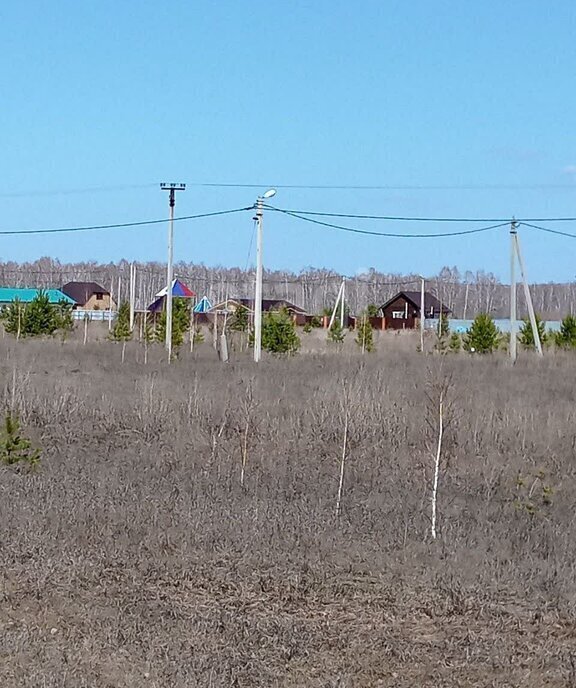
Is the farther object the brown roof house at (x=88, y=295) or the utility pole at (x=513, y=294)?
the brown roof house at (x=88, y=295)

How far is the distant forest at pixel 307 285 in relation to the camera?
373ft

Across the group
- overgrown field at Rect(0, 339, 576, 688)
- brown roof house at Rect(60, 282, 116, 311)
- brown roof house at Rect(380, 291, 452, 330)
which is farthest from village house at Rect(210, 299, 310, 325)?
overgrown field at Rect(0, 339, 576, 688)

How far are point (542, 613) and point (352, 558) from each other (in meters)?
1.75

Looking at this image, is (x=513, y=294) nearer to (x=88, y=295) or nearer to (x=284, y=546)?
(x=284, y=546)

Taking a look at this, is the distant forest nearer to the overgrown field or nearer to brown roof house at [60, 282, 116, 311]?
brown roof house at [60, 282, 116, 311]

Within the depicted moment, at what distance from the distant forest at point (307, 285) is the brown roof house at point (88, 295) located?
1911 cm

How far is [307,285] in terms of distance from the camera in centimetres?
11938

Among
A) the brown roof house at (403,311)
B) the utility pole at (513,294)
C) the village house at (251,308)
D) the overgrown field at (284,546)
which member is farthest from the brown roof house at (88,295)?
the overgrown field at (284,546)

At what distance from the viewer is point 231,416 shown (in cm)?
1528

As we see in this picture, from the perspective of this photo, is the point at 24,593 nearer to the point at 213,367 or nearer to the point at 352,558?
the point at 352,558

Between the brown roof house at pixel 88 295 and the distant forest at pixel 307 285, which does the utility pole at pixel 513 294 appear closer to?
the brown roof house at pixel 88 295

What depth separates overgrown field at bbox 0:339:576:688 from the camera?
220 inches

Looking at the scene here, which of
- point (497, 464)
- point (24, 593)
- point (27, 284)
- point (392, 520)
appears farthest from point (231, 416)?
point (27, 284)

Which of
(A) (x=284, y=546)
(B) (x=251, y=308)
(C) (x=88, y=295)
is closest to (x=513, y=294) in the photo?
(A) (x=284, y=546)
